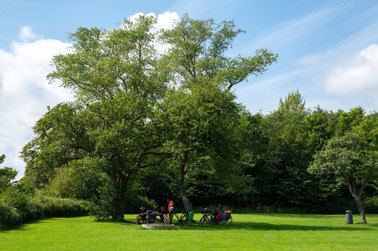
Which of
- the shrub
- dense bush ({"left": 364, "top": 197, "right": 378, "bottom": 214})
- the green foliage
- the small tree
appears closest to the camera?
the shrub

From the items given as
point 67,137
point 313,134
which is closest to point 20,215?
point 67,137

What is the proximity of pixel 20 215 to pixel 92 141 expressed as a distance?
656 centimetres

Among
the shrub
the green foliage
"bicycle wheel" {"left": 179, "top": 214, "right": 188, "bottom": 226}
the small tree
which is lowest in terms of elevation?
"bicycle wheel" {"left": 179, "top": 214, "right": 188, "bottom": 226}

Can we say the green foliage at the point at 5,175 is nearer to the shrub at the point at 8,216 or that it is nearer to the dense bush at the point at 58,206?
the shrub at the point at 8,216

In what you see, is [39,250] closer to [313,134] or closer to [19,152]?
[19,152]

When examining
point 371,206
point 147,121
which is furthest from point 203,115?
point 371,206

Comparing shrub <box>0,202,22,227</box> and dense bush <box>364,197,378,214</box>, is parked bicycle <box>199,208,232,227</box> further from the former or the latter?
dense bush <box>364,197,378,214</box>

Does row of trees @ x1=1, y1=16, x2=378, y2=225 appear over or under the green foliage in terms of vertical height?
over

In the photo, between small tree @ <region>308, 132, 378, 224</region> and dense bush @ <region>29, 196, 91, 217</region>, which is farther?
dense bush @ <region>29, 196, 91, 217</region>

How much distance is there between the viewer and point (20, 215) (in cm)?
2003

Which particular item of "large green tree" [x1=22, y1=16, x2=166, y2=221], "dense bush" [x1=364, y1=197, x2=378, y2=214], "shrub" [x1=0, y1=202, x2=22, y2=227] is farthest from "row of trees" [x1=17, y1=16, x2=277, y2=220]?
"dense bush" [x1=364, y1=197, x2=378, y2=214]

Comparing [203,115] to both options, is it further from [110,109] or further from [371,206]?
[371,206]

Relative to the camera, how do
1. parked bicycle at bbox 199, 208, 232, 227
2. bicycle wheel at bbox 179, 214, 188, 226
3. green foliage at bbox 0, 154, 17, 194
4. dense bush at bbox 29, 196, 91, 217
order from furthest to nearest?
1. dense bush at bbox 29, 196, 91, 217
2. parked bicycle at bbox 199, 208, 232, 227
3. bicycle wheel at bbox 179, 214, 188, 226
4. green foliage at bbox 0, 154, 17, 194

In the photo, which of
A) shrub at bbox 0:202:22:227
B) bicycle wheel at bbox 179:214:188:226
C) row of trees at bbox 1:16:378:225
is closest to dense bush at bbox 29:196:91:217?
row of trees at bbox 1:16:378:225
